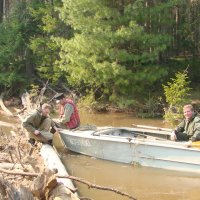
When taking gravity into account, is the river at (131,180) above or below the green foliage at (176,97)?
below

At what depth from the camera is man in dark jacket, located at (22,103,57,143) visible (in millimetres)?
12695

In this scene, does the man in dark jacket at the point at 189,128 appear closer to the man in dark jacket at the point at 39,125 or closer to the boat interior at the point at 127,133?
the boat interior at the point at 127,133

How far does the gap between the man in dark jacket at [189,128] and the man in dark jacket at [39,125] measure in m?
3.08

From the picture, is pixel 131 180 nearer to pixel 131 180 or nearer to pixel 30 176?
pixel 131 180

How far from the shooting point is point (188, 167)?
11570mm

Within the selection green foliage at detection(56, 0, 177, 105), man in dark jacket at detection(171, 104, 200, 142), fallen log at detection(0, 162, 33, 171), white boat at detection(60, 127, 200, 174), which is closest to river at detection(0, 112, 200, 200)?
white boat at detection(60, 127, 200, 174)

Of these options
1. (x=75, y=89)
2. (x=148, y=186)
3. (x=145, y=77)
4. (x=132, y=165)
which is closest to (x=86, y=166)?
(x=132, y=165)

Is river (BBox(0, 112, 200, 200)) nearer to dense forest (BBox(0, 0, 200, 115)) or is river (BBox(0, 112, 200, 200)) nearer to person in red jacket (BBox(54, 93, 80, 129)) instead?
person in red jacket (BBox(54, 93, 80, 129))

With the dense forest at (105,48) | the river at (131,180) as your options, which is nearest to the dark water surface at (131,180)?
the river at (131,180)

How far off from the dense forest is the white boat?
5995mm

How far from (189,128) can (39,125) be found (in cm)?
369

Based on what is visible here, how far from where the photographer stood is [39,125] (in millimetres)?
13031

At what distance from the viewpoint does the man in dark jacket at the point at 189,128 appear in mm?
11727

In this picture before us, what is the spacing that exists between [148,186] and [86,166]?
2.13m
